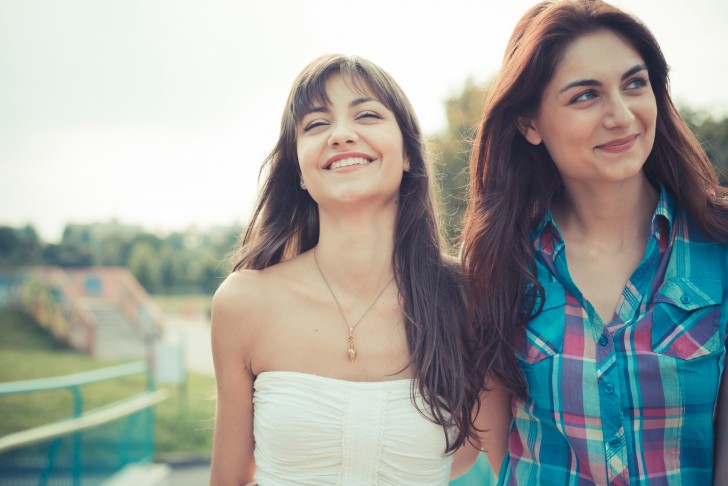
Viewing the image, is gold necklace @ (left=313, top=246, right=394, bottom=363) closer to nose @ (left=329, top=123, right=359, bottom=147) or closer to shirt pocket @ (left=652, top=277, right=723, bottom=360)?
nose @ (left=329, top=123, right=359, bottom=147)

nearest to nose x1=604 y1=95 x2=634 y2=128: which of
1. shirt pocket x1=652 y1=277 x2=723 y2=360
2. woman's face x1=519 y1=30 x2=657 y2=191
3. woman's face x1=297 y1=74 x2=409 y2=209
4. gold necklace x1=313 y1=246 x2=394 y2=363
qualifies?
woman's face x1=519 y1=30 x2=657 y2=191

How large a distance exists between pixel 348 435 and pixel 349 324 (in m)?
0.45

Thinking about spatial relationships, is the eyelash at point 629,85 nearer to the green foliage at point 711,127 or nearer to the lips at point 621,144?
the lips at point 621,144

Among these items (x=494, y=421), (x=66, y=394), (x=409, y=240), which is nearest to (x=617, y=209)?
(x=409, y=240)

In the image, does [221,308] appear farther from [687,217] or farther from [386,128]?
[687,217]

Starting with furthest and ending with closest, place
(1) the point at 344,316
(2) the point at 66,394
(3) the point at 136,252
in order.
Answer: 1. (3) the point at 136,252
2. (2) the point at 66,394
3. (1) the point at 344,316

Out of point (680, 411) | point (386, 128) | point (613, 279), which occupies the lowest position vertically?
point (680, 411)

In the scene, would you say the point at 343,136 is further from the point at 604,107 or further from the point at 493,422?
the point at 493,422

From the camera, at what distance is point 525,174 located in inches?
101

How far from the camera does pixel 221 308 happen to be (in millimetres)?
2436

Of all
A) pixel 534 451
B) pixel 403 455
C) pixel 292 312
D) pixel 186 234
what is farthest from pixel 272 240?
pixel 186 234

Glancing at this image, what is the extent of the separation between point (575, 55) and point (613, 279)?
86cm

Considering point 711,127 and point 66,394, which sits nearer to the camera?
point 66,394

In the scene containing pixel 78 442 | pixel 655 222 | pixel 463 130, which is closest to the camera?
pixel 655 222
